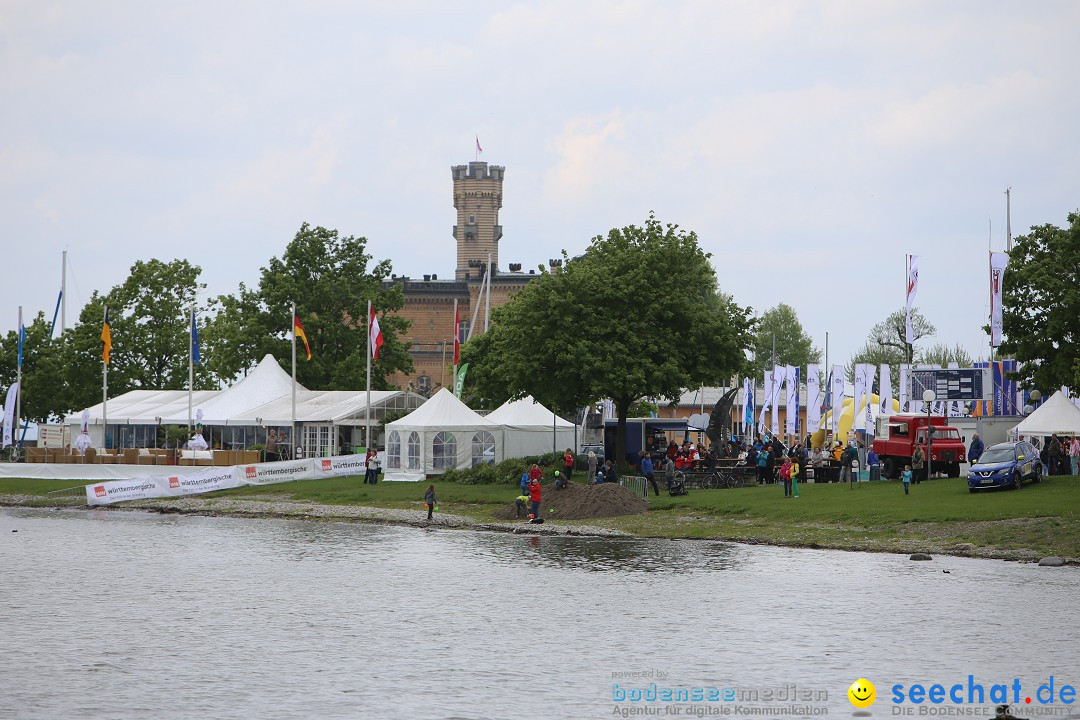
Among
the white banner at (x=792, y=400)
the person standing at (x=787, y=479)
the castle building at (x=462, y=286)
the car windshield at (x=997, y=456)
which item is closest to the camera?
the car windshield at (x=997, y=456)

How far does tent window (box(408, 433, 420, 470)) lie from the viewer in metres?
59.2

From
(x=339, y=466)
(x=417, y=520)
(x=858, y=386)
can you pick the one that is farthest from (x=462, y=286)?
(x=417, y=520)

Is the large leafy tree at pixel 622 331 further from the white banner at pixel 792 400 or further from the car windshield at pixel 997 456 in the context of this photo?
the white banner at pixel 792 400

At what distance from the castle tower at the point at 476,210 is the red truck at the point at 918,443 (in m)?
103

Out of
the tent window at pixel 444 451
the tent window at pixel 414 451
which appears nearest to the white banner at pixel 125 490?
the tent window at pixel 414 451

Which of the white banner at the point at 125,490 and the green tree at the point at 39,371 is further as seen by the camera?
the green tree at the point at 39,371

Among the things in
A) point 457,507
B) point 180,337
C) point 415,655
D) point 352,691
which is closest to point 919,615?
point 415,655

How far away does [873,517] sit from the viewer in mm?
37656

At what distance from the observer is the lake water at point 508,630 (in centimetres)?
1702

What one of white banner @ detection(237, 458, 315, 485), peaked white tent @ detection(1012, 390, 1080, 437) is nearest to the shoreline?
white banner @ detection(237, 458, 315, 485)

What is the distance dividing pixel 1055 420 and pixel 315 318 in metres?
50.3

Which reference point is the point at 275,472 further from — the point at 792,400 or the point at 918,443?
the point at 792,400

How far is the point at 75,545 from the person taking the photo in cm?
3791

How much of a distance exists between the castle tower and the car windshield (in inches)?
4385
